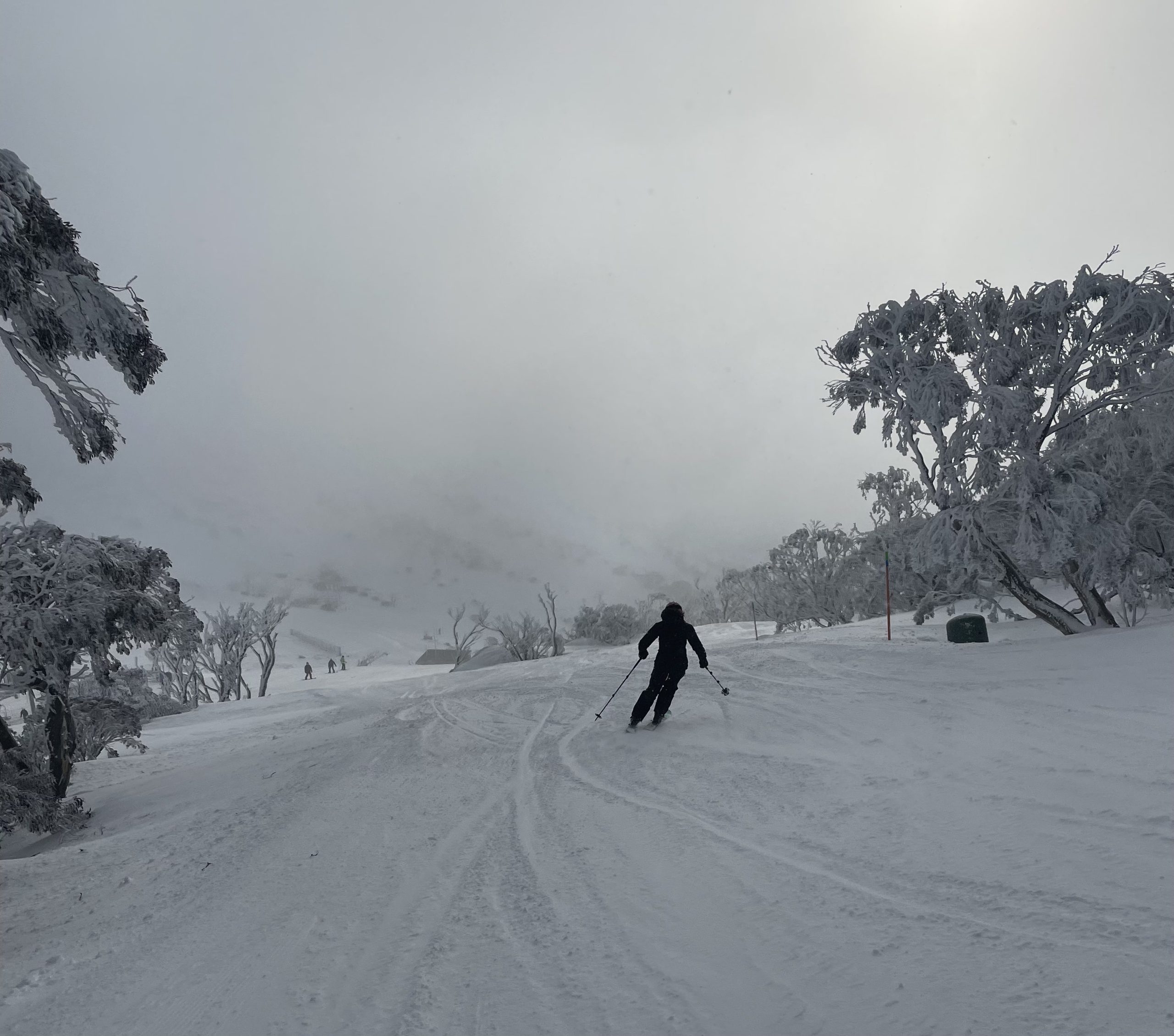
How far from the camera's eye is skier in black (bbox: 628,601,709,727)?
28.6ft

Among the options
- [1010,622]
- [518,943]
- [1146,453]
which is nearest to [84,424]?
[518,943]

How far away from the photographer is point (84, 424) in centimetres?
566

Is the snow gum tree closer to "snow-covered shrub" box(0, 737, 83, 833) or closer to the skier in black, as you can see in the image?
the skier in black

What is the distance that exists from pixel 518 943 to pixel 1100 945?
9.17ft

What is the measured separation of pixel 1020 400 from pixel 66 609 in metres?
15.6

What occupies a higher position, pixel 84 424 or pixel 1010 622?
pixel 84 424

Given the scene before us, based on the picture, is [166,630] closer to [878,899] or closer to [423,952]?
[423,952]

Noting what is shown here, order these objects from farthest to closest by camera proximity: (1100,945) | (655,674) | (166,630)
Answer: (166,630), (655,674), (1100,945)

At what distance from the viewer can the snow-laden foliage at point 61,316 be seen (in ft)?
14.9

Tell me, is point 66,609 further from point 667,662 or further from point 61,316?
point 667,662

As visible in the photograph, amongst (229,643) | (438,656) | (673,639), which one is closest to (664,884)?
(673,639)

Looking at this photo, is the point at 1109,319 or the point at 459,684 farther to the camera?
the point at 459,684

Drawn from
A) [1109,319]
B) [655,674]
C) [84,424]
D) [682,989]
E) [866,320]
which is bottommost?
[682,989]

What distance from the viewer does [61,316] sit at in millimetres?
5156
